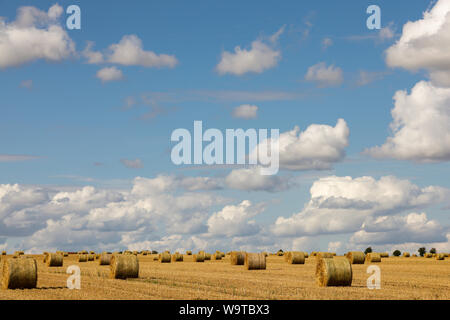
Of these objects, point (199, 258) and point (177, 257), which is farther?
point (177, 257)

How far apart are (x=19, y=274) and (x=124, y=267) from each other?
6853mm

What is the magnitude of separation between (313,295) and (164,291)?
5.68 m

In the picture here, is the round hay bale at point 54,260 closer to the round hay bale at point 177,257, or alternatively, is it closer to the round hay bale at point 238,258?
the round hay bale at point 238,258

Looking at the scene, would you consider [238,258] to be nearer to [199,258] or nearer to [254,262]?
[254,262]

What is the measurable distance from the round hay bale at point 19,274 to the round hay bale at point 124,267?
5879 millimetres

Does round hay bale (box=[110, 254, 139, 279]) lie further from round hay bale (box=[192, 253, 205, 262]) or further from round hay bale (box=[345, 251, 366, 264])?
round hay bale (box=[192, 253, 205, 262])

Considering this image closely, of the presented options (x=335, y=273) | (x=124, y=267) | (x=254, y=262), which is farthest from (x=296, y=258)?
(x=335, y=273)

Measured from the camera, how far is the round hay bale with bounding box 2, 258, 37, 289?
2541cm

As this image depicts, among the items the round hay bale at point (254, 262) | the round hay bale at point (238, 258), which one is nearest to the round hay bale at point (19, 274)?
the round hay bale at point (254, 262)

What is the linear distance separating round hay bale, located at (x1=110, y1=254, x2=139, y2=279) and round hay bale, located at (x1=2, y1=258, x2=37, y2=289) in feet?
19.3

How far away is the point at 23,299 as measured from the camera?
2186 centimetres

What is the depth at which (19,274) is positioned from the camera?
25.5m

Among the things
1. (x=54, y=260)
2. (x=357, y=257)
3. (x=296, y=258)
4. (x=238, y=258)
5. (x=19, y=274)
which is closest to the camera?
(x=19, y=274)
